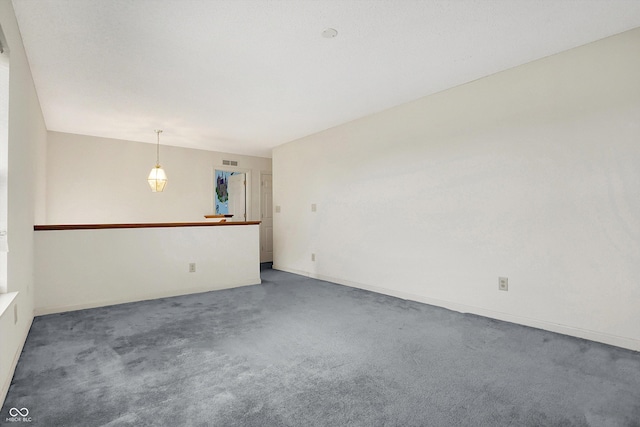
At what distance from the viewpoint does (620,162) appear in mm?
2541

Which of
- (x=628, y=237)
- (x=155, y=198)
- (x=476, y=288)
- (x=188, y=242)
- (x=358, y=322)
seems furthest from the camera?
(x=155, y=198)

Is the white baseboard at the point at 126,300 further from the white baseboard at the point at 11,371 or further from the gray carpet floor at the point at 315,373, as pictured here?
the white baseboard at the point at 11,371

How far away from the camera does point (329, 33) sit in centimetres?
251

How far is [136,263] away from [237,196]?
357 centimetres

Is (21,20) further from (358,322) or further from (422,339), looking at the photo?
(422,339)

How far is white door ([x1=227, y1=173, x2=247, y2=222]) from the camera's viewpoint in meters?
7.31

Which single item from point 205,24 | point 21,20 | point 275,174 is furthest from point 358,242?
point 21,20

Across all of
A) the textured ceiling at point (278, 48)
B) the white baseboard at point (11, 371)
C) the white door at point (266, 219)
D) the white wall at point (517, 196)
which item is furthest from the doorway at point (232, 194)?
the white baseboard at point (11, 371)

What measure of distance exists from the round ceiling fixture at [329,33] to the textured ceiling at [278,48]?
4 centimetres

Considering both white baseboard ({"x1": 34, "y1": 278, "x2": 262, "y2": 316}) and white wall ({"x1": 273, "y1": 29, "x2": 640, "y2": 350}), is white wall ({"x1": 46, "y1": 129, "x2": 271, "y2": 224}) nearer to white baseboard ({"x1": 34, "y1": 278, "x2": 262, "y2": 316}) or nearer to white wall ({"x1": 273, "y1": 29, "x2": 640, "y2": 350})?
white baseboard ({"x1": 34, "y1": 278, "x2": 262, "y2": 316})

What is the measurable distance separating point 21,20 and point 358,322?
3.59m

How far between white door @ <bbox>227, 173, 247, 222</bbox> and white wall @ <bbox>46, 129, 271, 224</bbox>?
580mm

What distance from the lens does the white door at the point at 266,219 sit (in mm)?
7215

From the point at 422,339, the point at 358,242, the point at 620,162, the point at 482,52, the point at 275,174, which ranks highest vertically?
the point at 482,52
